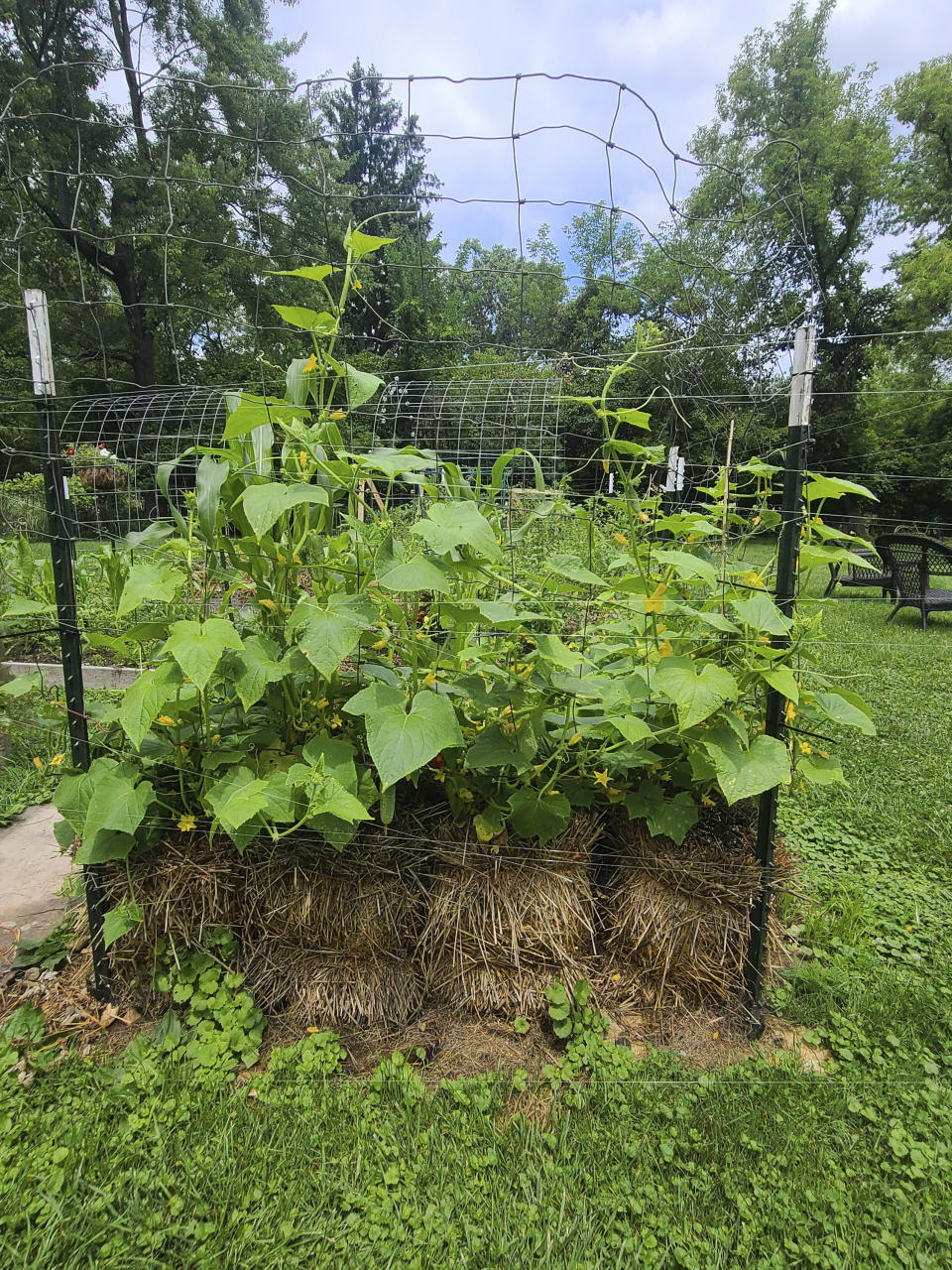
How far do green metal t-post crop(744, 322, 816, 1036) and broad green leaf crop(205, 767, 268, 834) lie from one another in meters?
1.10

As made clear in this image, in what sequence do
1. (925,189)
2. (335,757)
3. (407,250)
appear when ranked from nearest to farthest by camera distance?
(335,757)
(407,250)
(925,189)

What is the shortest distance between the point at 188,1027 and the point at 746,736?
140cm

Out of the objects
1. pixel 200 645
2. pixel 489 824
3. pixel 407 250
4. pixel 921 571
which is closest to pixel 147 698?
pixel 200 645

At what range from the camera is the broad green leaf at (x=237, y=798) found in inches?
49.7

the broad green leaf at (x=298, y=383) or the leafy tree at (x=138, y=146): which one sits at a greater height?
the leafy tree at (x=138, y=146)

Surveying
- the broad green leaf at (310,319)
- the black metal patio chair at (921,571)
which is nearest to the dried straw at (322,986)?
the broad green leaf at (310,319)

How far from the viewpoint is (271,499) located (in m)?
1.22

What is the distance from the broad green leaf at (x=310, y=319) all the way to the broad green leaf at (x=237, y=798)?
919mm

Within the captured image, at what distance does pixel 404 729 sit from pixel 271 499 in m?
0.49

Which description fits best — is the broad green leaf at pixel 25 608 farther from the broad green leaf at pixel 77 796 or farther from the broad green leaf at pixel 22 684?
the broad green leaf at pixel 77 796

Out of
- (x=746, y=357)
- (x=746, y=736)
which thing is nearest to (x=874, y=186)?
(x=746, y=357)

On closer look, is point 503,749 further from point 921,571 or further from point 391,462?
point 921,571

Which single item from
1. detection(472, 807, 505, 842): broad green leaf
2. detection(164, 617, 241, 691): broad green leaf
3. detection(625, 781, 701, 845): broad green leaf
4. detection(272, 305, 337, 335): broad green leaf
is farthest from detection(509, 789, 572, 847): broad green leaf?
detection(272, 305, 337, 335): broad green leaf

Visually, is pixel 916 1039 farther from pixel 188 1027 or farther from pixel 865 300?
pixel 865 300
